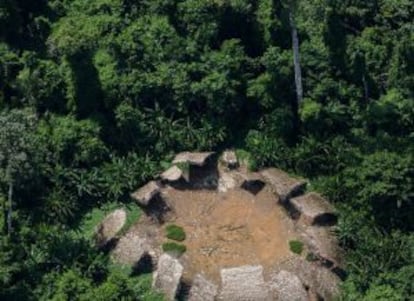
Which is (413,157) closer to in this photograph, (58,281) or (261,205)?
(261,205)

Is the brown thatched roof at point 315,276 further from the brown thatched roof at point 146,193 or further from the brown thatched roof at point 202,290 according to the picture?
the brown thatched roof at point 146,193

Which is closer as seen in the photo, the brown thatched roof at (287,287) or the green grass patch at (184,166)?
the brown thatched roof at (287,287)

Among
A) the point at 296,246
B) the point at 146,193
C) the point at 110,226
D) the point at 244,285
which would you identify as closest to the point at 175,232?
the point at 146,193

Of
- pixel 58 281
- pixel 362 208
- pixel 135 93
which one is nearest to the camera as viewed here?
pixel 58 281

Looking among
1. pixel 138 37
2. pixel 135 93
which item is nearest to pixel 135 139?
pixel 135 93

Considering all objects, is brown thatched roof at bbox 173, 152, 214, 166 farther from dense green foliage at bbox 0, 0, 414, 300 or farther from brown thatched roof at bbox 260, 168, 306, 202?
brown thatched roof at bbox 260, 168, 306, 202

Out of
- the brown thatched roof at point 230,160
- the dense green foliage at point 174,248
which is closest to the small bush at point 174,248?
the dense green foliage at point 174,248
